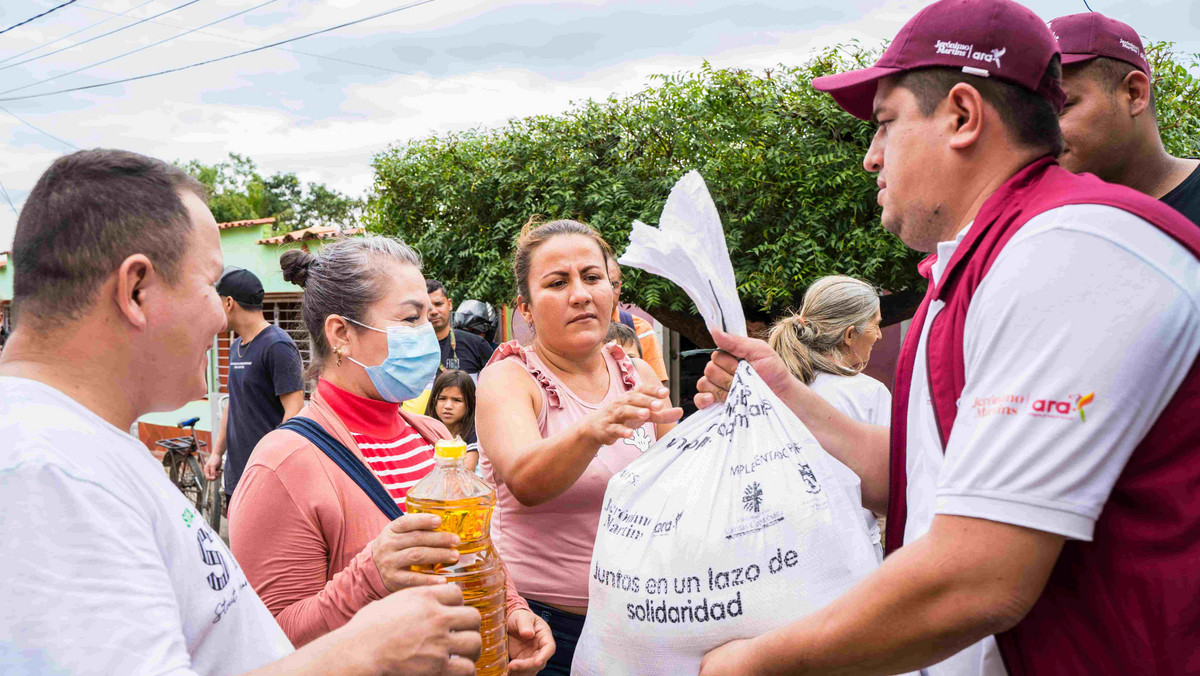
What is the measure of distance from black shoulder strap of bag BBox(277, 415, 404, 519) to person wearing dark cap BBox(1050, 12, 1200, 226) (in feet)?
6.99

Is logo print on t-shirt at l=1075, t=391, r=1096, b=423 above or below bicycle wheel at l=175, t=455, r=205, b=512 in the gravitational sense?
above

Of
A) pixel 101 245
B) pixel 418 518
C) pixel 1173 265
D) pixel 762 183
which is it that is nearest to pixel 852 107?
pixel 1173 265

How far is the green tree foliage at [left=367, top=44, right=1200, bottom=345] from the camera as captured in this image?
26.9 feet

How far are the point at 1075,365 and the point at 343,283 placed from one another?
6.48 ft

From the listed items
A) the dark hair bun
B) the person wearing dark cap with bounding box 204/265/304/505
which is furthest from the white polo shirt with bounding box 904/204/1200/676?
the person wearing dark cap with bounding box 204/265/304/505

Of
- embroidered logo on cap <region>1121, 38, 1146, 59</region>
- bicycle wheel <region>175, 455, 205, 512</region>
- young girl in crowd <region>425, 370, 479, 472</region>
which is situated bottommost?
bicycle wheel <region>175, 455, 205, 512</region>

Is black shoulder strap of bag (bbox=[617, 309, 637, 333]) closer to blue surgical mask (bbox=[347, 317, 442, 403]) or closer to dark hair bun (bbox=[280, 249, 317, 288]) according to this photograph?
dark hair bun (bbox=[280, 249, 317, 288])

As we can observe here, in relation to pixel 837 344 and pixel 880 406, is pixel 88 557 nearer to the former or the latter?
pixel 880 406

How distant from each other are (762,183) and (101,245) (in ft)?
25.5

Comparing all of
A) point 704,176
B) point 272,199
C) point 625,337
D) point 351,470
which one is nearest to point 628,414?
point 351,470

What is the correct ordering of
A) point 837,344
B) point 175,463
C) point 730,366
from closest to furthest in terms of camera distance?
point 730,366, point 837,344, point 175,463

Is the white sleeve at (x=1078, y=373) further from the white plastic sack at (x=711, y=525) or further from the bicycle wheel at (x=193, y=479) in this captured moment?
the bicycle wheel at (x=193, y=479)

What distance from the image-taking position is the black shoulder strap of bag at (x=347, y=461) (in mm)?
2060

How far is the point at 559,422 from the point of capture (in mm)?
2621
